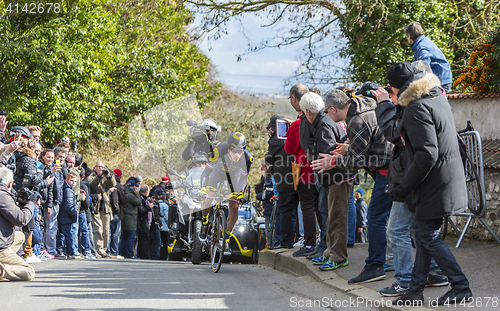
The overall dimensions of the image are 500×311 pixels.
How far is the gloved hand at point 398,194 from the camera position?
15.6 ft

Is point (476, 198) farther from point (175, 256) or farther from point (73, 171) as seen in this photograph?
point (73, 171)

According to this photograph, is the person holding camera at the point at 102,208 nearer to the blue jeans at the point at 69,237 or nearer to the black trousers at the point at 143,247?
the blue jeans at the point at 69,237

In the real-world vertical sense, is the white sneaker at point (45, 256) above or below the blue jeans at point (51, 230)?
below

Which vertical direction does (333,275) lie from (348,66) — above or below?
below

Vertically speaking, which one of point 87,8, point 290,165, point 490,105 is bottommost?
point 290,165

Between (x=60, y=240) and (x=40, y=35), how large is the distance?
9195 mm

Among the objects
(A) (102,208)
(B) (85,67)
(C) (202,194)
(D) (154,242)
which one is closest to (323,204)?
(C) (202,194)

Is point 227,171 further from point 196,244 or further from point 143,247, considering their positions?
point 143,247

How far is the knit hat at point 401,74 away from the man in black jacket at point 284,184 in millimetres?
3135

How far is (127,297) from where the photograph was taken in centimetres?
567

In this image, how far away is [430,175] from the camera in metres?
4.57

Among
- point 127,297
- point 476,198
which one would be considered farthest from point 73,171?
point 476,198

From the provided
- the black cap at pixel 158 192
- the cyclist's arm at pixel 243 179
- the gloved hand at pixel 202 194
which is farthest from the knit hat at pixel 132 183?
the cyclist's arm at pixel 243 179

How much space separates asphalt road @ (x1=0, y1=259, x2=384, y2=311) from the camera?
17.2 feet
